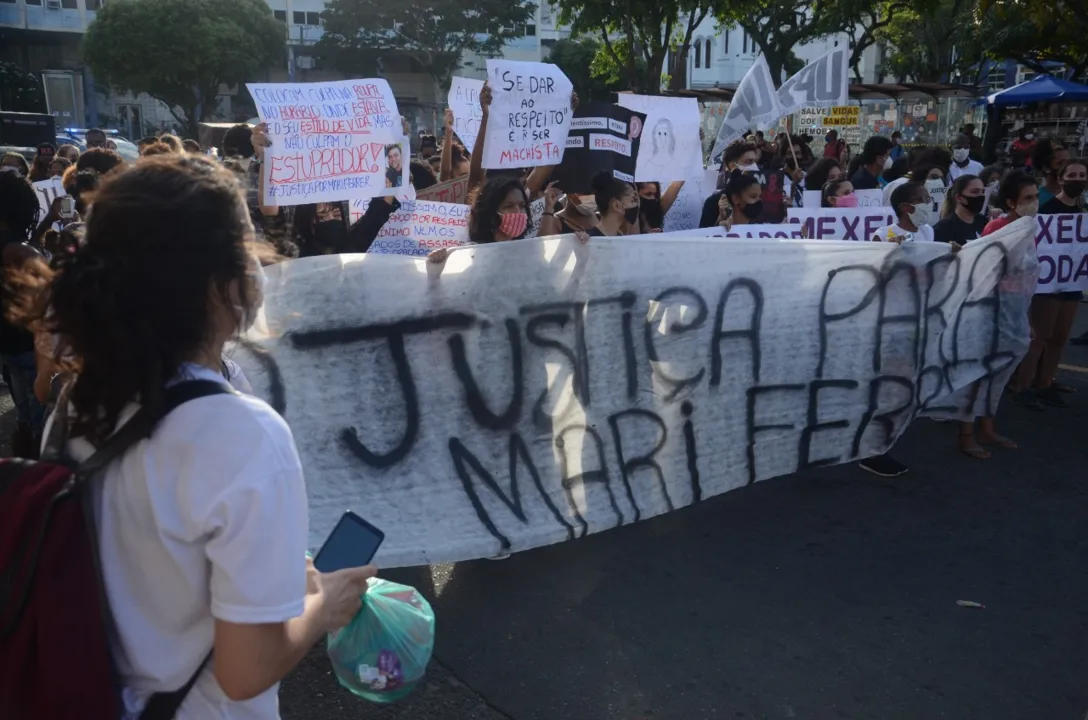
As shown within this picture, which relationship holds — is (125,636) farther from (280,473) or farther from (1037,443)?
(1037,443)

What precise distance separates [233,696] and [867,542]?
12.1 ft

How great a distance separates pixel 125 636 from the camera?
1336 millimetres

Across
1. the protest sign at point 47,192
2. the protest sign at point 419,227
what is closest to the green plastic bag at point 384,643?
the protest sign at point 419,227

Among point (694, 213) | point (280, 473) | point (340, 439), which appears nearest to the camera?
point (280, 473)

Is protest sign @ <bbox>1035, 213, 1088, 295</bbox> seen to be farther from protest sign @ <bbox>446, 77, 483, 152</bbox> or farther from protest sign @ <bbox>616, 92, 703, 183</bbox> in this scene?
protest sign @ <bbox>446, 77, 483, 152</bbox>

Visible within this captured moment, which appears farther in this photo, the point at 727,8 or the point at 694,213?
the point at 727,8

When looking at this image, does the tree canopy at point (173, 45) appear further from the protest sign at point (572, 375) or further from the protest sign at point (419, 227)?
the protest sign at point (572, 375)

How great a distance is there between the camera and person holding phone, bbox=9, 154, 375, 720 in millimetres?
1239

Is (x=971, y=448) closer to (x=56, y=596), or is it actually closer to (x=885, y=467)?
(x=885, y=467)

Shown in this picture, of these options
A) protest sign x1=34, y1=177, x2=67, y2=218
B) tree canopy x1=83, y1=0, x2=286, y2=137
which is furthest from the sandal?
tree canopy x1=83, y1=0, x2=286, y2=137

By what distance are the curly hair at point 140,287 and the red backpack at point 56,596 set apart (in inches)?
2.0

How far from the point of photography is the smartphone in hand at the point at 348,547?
1.61 meters

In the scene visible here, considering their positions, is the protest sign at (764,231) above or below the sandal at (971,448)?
above

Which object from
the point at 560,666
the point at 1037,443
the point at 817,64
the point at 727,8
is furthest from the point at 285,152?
the point at 727,8
